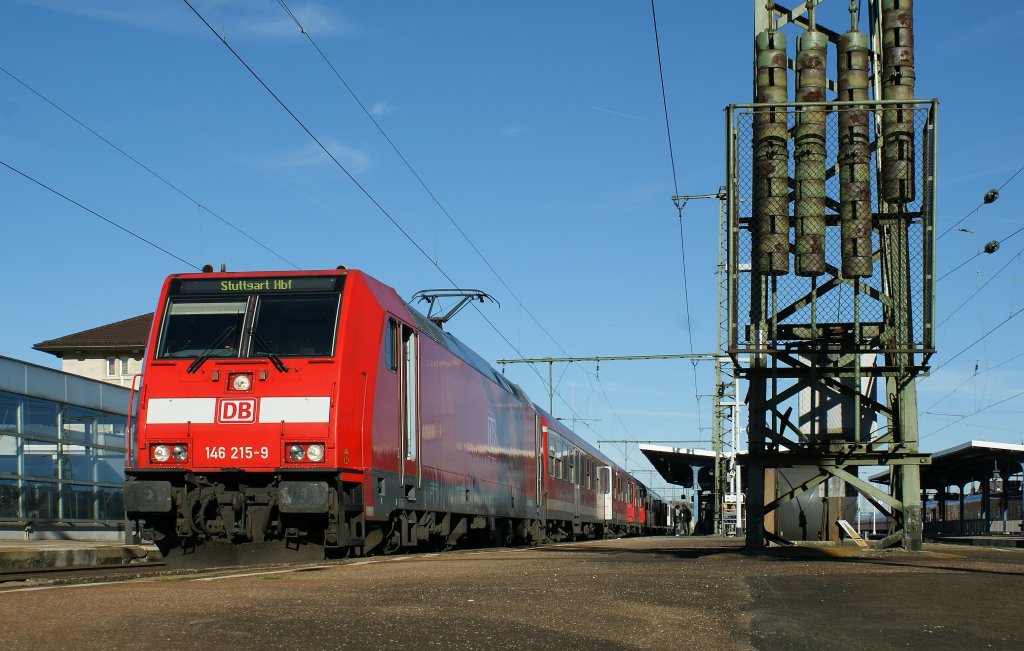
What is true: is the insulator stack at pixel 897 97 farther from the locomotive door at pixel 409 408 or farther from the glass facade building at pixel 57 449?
the glass facade building at pixel 57 449

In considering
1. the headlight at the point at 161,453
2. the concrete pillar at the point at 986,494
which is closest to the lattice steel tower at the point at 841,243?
the headlight at the point at 161,453

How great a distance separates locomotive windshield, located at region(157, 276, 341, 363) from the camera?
12.6m

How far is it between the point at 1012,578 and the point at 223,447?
7804 mm

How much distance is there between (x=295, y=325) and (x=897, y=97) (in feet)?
25.5

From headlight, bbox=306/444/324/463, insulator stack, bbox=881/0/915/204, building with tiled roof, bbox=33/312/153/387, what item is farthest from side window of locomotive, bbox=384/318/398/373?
building with tiled roof, bbox=33/312/153/387

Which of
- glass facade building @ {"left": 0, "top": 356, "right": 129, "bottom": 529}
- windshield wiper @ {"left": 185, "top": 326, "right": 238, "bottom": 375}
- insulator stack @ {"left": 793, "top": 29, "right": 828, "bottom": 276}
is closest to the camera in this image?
windshield wiper @ {"left": 185, "top": 326, "right": 238, "bottom": 375}

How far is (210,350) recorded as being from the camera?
41.9ft

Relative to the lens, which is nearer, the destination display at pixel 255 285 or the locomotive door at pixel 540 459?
the destination display at pixel 255 285

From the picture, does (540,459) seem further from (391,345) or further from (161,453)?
(161,453)

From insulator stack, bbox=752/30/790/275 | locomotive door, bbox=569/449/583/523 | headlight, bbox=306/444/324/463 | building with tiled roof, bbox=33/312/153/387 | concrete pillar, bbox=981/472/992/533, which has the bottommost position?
concrete pillar, bbox=981/472/992/533

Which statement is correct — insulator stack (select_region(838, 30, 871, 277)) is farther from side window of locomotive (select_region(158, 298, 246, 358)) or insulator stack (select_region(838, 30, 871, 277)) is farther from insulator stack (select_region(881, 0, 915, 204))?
side window of locomotive (select_region(158, 298, 246, 358))

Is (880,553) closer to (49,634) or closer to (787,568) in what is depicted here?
(787,568)

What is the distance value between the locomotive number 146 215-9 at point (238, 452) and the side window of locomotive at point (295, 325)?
1056 mm

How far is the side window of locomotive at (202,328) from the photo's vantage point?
42.0 feet
